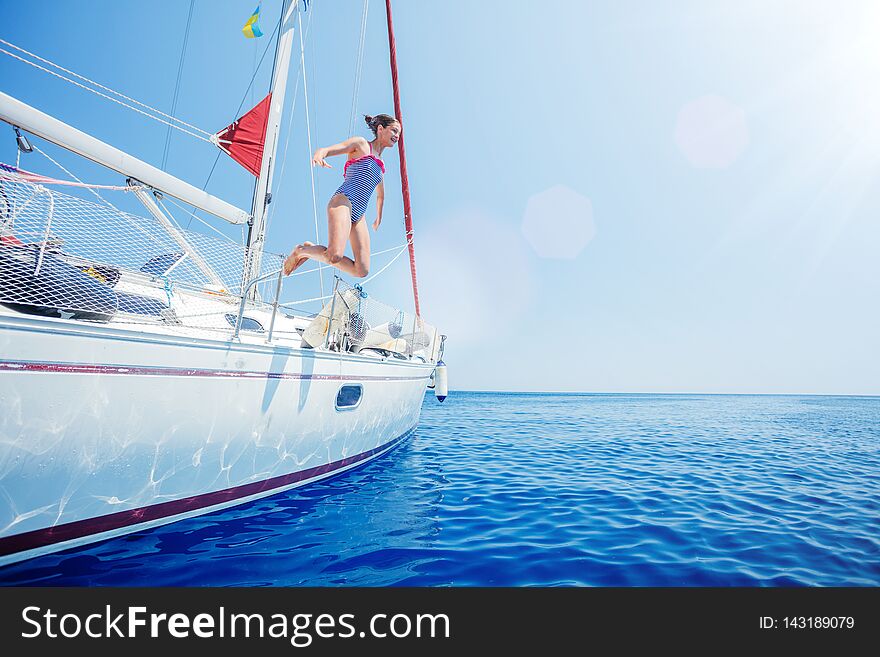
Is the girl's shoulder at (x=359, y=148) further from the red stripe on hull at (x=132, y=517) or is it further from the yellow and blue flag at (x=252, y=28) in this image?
the yellow and blue flag at (x=252, y=28)

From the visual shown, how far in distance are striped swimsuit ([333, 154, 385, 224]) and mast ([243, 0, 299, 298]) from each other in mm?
3524

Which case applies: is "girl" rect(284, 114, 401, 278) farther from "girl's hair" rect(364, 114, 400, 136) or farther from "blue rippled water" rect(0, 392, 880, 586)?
"blue rippled water" rect(0, 392, 880, 586)

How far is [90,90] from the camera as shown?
5258 millimetres

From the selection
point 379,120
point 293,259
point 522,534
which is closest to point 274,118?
point 379,120

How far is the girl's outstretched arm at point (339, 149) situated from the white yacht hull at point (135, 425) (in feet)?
6.22

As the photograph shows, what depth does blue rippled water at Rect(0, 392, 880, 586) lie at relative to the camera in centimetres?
269

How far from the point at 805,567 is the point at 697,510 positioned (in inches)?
56.6

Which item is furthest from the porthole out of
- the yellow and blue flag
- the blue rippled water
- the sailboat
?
the yellow and blue flag

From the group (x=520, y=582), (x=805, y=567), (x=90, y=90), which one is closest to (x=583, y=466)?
(x=805, y=567)

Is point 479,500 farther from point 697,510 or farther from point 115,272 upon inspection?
point 115,272

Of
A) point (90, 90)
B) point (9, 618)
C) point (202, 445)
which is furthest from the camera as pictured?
point (90, 90)

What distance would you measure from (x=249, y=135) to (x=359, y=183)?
4.62 meters

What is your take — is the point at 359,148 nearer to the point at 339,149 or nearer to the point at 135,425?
the point at 339,149

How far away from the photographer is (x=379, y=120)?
4062 mm
